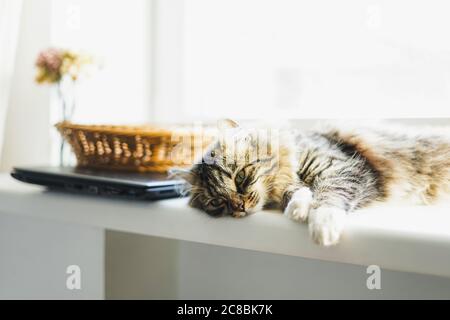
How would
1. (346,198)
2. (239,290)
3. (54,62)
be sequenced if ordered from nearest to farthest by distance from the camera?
(346,198), (239,290), (54,62)

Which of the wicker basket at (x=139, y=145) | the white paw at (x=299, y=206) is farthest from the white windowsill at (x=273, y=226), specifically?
the wicker basket at (x=139, y=145)

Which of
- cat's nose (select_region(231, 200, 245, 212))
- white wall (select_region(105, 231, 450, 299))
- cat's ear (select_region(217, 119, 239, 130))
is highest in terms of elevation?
cat's ear (select_region(217, 119, 239, 130))

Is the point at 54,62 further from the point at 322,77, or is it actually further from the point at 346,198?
the point at 346,198

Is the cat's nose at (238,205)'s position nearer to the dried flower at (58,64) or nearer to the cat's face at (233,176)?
the cat's face at (233,176)

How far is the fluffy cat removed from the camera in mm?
863

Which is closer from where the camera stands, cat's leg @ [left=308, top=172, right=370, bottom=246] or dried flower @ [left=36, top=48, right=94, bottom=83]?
cat's leg @ [left=308, top=172, right=370, bottom=246]

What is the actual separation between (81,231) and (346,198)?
0.58m

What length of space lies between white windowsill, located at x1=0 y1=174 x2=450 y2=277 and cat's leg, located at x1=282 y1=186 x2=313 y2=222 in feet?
0.05

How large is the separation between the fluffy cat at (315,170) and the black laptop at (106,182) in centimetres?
5

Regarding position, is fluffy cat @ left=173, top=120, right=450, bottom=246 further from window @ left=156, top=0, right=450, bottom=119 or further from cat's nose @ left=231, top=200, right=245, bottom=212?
window @ left=156, top=0, right=450, bottom=119

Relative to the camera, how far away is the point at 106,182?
0.97 m

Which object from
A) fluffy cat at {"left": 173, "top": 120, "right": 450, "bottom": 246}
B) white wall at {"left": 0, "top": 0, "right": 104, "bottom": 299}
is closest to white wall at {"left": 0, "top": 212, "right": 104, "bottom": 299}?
white wall at {"left": 0, "top": 0, "right": 104, "bottom": 299}

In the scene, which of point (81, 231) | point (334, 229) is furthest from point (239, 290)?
point (334, 229)
